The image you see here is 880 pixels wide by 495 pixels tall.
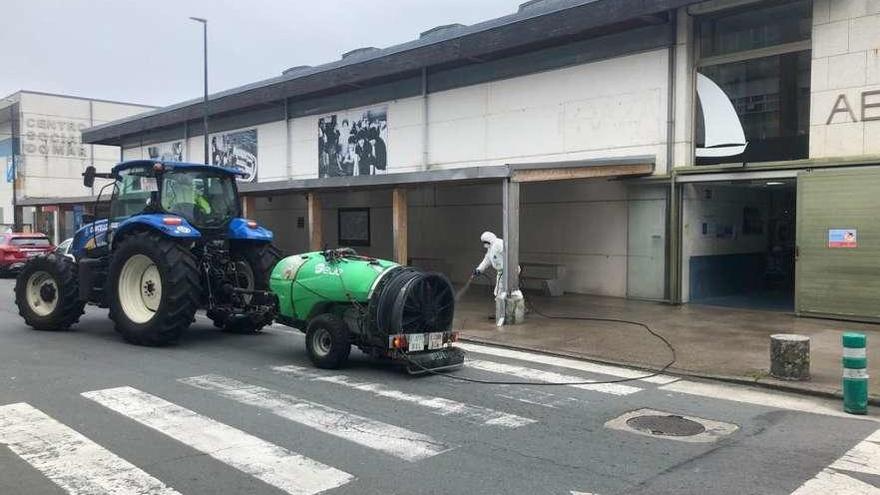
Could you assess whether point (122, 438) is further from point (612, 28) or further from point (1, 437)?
point (612, 28)

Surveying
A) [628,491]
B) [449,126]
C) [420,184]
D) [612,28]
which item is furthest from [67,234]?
[628,491]

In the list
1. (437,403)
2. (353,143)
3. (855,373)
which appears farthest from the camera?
(353,143)

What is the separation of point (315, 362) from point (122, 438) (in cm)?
308

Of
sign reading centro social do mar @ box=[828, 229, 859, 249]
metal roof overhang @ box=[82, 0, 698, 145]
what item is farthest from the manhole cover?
metal roof overhang @ box=[82, 0, 698, 145]

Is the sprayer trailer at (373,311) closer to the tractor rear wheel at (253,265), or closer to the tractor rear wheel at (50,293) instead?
the tractor rear wheel at (253,265)

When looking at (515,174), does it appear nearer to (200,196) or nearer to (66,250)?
(200,196)

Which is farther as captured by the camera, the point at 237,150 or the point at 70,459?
the point at 237,150

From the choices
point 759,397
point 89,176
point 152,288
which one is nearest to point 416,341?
point 759,397

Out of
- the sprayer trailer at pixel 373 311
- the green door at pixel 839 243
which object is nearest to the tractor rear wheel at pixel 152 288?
the sprayer trailer at pixel 373 311

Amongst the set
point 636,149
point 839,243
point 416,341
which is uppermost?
point 636,149

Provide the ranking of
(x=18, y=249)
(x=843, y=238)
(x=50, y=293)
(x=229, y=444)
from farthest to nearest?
(x=18, y=249)
(x=843, y=238)
(x=50, y=293)
(x=229, y=444)

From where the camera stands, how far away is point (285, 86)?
2392cm

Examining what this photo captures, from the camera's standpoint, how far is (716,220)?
634 inches

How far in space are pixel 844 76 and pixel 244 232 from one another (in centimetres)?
1096
